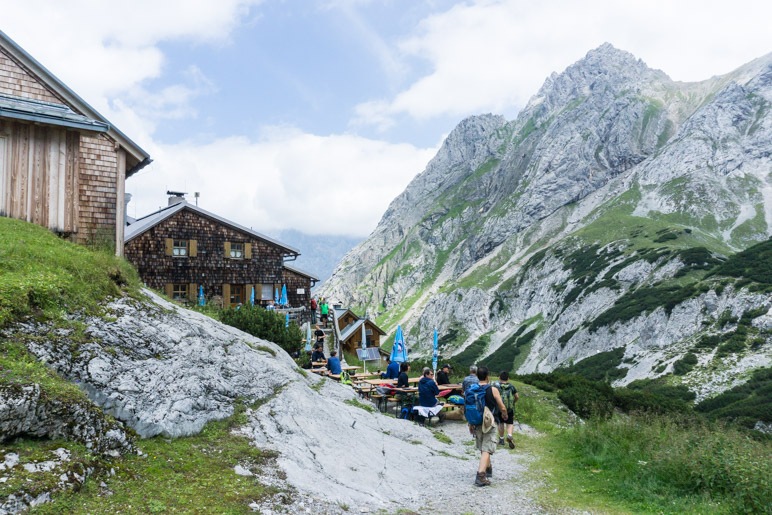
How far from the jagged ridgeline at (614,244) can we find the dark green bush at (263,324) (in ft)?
113

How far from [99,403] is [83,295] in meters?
2.57

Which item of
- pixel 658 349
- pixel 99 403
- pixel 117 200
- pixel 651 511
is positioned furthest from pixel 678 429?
pixel 658 349

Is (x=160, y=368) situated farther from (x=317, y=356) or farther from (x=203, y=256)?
(x=203, y=256)

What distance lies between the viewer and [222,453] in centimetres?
747

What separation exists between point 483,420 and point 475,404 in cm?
33

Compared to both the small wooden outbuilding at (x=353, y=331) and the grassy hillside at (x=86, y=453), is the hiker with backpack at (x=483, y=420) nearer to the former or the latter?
the grassy hillside at (x=86, y=453)

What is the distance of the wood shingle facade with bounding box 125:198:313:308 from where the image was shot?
111 ft

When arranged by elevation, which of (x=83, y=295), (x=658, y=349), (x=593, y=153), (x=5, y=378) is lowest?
(x=658, y=349)

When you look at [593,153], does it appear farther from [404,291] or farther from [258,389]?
[258,389]

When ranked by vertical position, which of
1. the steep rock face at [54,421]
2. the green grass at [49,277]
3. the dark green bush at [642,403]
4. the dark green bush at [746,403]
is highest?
the green grass at [49,277]

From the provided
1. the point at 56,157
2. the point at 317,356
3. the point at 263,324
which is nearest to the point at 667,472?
the point at 317,356

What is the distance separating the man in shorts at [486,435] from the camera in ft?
29.6

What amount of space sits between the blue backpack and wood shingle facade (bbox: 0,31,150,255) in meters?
11.9

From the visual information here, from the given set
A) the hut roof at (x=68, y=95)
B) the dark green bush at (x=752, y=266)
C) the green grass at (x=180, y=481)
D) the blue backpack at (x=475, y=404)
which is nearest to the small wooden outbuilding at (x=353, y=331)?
the hut roof at (x=68, y=95)
